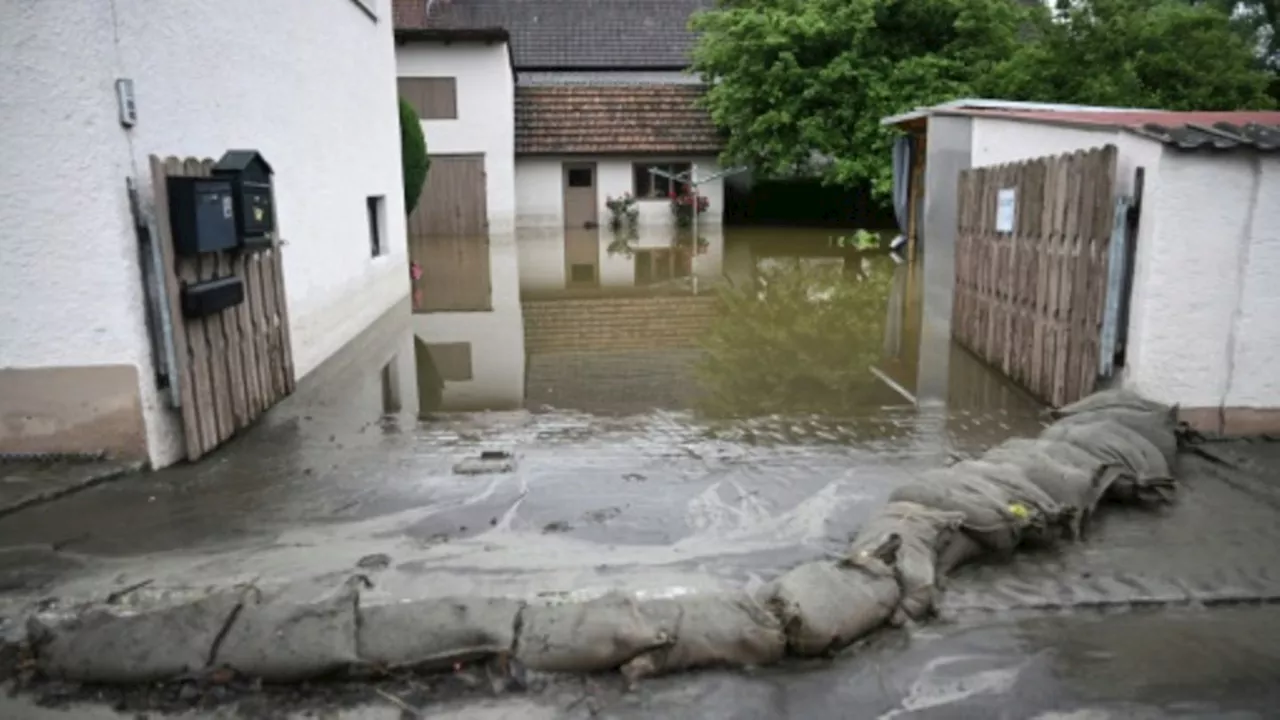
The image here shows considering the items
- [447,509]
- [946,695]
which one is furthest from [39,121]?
[946,695]

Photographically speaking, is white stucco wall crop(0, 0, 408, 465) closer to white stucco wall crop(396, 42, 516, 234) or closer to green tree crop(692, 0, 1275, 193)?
green tree crop(692, 0, 1275, 193)

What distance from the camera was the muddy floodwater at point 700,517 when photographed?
3000mm

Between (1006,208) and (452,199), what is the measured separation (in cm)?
1854

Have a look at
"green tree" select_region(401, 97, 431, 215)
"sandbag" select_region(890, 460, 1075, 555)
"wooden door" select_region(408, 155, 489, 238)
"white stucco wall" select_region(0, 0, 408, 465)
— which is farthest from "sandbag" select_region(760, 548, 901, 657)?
"wooden door" select_region(408, 155, 489, 238)

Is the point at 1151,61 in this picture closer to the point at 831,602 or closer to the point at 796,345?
the point at 796,345

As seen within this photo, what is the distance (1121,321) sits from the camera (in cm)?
555

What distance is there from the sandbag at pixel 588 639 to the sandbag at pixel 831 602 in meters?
0.41

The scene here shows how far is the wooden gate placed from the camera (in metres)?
5.75

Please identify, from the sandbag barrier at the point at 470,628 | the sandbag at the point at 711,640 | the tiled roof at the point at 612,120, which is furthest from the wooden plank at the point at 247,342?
the tiled roof at the point at 612,120

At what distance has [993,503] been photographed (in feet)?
12.5

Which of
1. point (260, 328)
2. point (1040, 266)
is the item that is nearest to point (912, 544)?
point (1040, 266)

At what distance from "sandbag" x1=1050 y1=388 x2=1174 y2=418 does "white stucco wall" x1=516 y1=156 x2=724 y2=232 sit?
67.2 feet

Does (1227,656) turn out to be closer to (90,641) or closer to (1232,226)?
(1232,226)

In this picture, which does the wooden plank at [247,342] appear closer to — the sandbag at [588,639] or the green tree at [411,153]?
the sandbag at [588,639]
